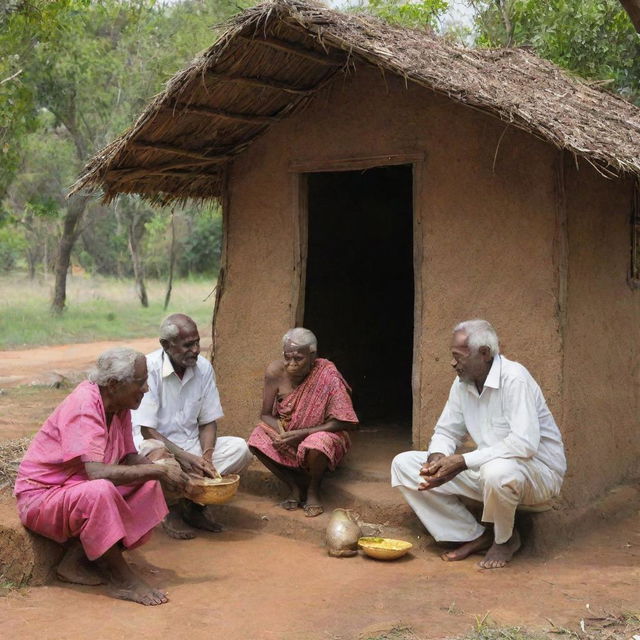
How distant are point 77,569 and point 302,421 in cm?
169

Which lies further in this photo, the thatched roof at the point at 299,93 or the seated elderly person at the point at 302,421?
the seated elderly person at the point at 302,421

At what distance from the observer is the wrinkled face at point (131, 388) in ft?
14.0

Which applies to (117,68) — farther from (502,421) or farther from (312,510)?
(502,421)

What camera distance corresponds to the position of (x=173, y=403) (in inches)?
216

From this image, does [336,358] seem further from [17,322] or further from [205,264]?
[205,264]

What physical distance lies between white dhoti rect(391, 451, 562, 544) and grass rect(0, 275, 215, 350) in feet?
20.2

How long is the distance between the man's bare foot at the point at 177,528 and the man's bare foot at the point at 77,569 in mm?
897

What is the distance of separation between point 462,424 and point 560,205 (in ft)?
4.49

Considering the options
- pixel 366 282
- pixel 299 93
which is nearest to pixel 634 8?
pixel 299 93

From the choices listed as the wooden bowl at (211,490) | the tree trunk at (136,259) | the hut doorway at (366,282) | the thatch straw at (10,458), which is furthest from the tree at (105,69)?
the wooden bowl at (211,490)

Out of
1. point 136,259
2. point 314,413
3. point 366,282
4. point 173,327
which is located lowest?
point 314,413

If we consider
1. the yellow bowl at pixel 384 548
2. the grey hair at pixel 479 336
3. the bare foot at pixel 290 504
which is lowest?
the yellow bowl at pixel 384 548

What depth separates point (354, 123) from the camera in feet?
19.6

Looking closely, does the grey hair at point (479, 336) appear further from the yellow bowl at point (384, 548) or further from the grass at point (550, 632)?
the grass at point (550, 632)
